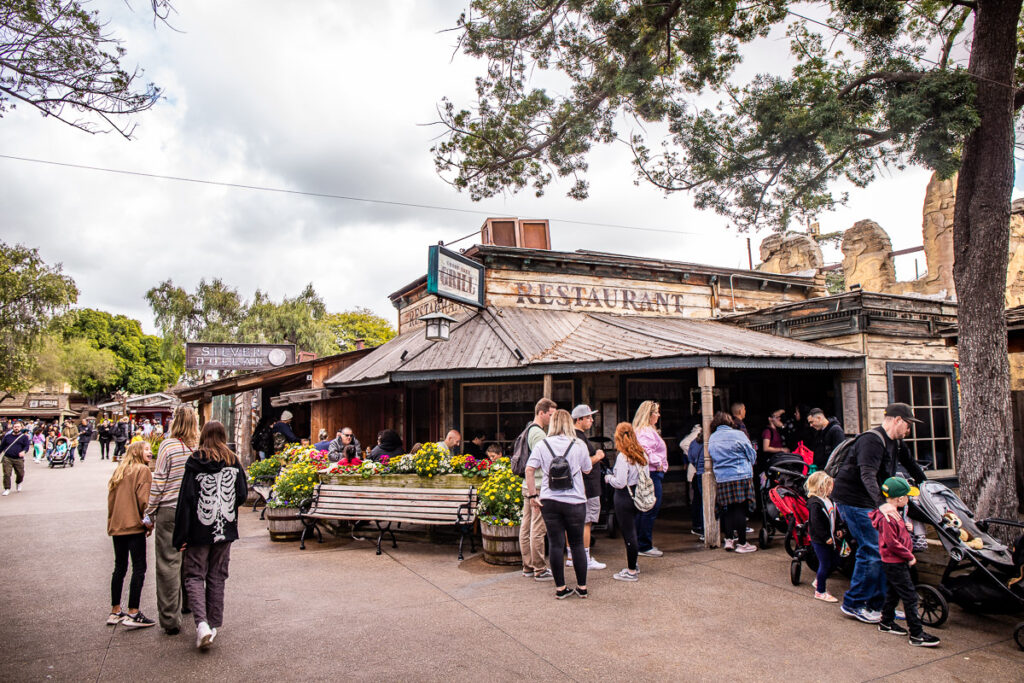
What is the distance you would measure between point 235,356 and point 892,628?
59.0 feet

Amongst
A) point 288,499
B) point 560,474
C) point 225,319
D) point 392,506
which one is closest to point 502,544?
point 392,506

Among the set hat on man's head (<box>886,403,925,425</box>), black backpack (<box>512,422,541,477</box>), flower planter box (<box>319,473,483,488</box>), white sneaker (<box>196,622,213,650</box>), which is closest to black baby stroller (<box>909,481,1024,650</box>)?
hat on man's head (<box>886,403,925,425</box>)

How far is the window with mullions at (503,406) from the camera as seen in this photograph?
11.0 metres

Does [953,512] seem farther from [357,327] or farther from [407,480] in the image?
[357,327]

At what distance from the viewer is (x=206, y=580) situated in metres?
4.59

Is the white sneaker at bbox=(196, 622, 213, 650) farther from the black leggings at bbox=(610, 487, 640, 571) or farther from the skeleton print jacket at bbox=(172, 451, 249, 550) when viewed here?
the black leggings at bbox=(610, 487, 640, 571)

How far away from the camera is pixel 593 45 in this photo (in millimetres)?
8008

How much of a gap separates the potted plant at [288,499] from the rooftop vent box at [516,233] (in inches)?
244

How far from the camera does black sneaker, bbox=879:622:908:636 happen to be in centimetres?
462

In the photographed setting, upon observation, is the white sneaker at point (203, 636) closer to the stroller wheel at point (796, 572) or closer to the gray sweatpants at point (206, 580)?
the gray sweatpants at point (206, 580)

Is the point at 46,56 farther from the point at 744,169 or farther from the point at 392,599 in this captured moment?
the point at 744,169

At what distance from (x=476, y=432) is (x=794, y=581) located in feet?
20.7

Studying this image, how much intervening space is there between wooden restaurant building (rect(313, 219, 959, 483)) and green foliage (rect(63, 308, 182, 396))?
59.9 meters

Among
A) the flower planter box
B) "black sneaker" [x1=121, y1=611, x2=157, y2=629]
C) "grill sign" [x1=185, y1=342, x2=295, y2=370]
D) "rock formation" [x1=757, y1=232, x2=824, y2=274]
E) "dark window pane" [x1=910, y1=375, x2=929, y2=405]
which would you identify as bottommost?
"black sneaker" [x1=121, y1=611, x2=157, y2=629]
